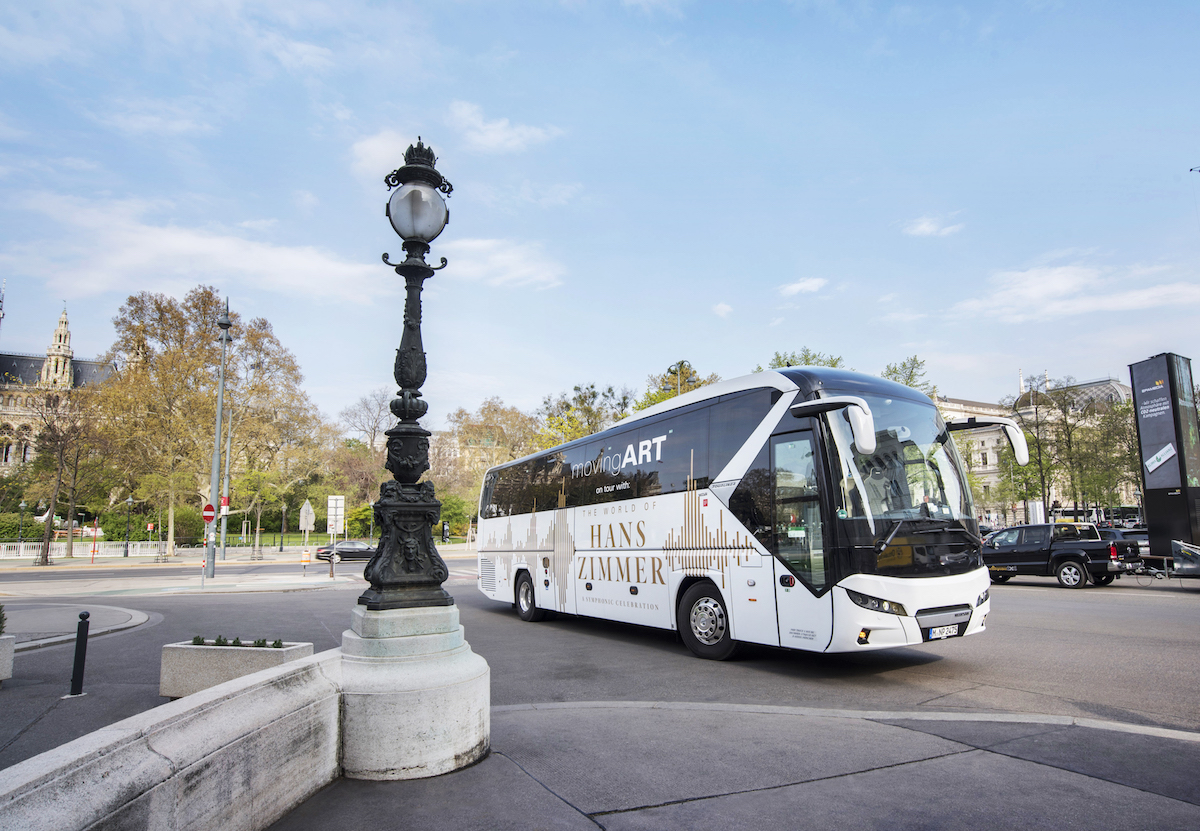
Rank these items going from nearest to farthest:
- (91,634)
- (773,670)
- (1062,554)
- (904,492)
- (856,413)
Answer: (856,413) < (904,492) < (773,670) < (91,634) < (1062,554)

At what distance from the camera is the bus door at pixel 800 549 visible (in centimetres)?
741

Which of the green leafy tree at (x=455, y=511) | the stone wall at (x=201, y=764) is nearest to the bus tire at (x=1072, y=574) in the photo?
the stone wall at (x=201, y=764)

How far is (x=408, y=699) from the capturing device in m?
4.19

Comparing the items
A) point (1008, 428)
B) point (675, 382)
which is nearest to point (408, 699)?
point (1008, 428)

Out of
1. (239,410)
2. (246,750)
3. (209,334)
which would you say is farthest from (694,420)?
(209,334)

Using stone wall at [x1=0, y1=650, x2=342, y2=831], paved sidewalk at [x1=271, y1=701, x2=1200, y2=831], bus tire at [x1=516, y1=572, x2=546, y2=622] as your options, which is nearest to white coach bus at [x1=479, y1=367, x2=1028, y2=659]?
paved sidewalk at [x1=271, y1=701, x2=1200, y2=831]

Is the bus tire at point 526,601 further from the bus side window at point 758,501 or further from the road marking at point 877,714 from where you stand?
the road marking at point 877,714

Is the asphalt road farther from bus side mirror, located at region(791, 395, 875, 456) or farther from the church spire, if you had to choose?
the church spire

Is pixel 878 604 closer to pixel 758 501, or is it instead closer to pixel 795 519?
pixel 795 519

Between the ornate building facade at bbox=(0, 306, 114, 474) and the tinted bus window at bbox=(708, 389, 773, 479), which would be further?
the ornate building facade at bbox=(0, 306, 114, 474)

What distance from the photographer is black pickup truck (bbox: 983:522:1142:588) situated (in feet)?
63.7

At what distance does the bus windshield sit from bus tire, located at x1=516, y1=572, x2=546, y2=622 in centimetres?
827

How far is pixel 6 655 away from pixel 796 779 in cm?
870

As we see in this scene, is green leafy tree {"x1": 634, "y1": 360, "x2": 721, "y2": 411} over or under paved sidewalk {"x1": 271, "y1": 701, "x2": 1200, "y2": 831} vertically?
over
